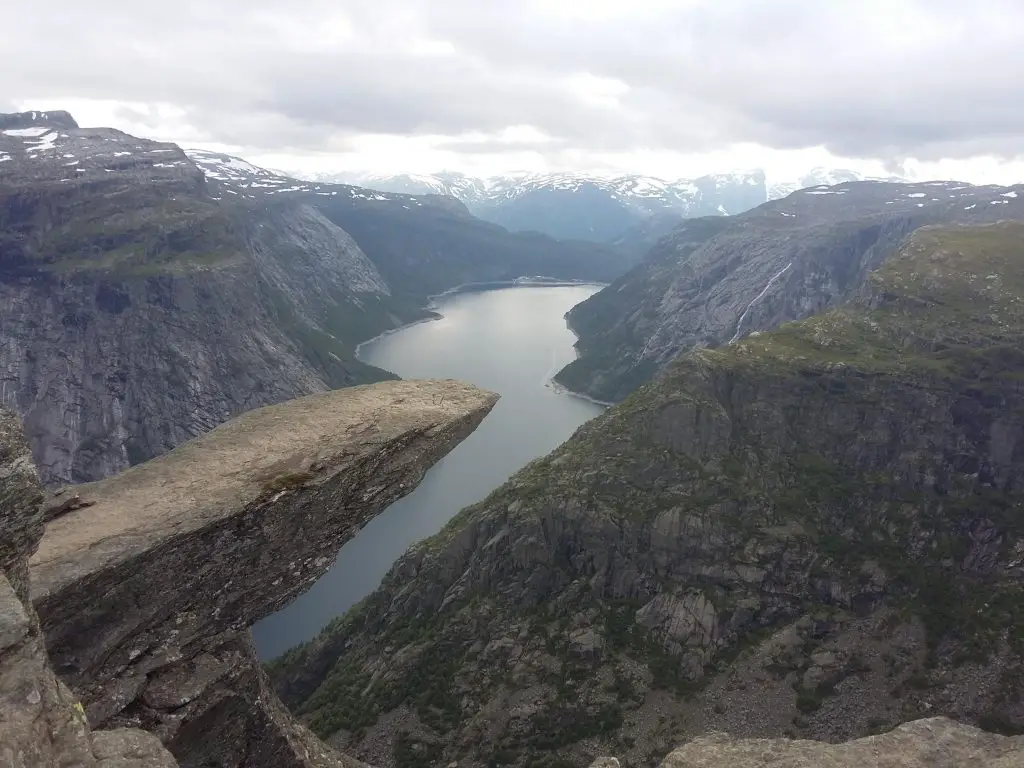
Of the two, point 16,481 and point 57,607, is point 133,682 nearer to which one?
point 57,607

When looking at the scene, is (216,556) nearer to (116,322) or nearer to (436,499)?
(436,499)

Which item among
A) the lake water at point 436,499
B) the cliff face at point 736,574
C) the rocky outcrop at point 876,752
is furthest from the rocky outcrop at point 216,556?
the lake water at point 436,499

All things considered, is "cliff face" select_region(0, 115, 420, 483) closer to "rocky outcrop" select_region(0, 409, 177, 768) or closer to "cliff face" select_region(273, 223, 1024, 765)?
"cliff face" select_region(273, 223, 1024, 765)

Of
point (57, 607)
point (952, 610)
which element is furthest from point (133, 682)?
point (952, 610)

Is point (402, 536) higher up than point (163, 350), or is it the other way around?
point (163, 350)

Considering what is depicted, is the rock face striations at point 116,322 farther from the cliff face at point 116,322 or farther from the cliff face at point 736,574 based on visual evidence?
the cliff face at point 736,574

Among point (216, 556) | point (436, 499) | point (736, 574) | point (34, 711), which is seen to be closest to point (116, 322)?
point (436, 499)

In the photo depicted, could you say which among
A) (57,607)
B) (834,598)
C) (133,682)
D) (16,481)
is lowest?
(834,598)
